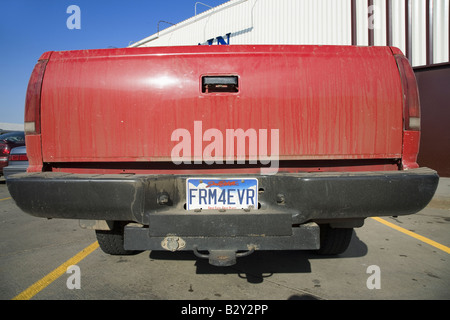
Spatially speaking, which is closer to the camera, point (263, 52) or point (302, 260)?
point (263, 52)

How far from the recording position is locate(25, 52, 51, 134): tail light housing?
7.02 feet

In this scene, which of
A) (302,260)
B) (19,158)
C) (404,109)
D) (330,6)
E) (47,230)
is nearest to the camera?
(404,109)

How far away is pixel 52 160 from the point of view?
2.18 metres

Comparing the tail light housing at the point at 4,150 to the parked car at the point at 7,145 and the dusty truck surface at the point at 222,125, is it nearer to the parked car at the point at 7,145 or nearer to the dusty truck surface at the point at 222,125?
the parked car at the point at 7,145

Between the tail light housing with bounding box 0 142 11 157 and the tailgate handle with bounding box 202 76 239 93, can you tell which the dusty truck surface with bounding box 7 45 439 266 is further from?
the tail light housing with bounding box 0 142 11 157

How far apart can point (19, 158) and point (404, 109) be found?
7.68 meters

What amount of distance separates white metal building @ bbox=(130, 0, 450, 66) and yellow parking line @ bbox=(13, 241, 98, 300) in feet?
26.8

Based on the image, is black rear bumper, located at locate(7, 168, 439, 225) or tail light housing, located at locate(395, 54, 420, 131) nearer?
black rear bumper, located at locate(7, 168, 439, 225)

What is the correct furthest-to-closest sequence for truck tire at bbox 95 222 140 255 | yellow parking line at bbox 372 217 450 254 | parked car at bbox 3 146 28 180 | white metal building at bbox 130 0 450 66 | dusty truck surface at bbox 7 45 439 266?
white metal building at bbox 130 0 450 66 < parked car at bbox 3 146 28 180 < yellow parking line at bbox 372 217 450 254 < truck tire at bbox 95 222 140 255 < dusty truck surface at bbox 7 45 439 266

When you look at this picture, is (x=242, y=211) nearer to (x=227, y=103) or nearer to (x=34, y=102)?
(x=227, y=103)

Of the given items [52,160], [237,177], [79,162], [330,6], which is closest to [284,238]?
[237,177]

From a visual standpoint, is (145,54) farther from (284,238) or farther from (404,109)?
(404,109)

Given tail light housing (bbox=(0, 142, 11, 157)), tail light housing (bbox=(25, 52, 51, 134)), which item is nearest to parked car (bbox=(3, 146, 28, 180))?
tail light housing (bbox=(0, 142, 11, 157))

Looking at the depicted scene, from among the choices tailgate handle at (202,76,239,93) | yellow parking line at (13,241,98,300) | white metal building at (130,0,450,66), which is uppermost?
white metal building at (130,0,450,66)
